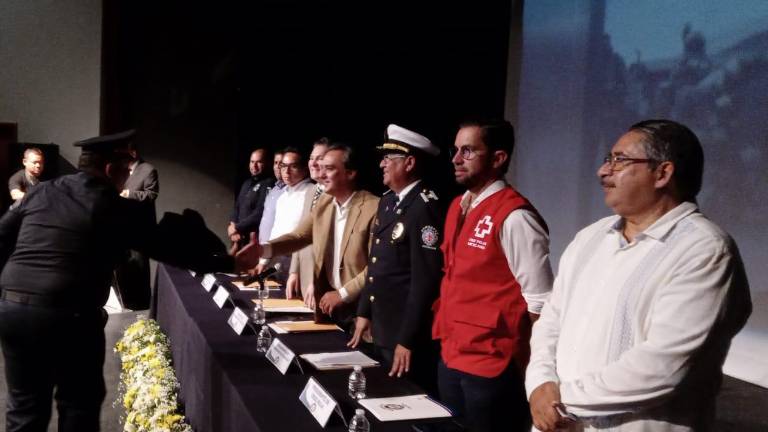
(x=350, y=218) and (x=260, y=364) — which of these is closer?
(x=260, y=364)

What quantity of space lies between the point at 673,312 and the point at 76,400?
195 cm

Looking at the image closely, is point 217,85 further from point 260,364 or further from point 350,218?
point 260,364

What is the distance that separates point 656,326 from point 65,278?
5.94 ft

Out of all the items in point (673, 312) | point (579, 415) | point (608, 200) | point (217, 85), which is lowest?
point (579, 415)

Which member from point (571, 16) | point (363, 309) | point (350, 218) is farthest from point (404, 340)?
point (571, 16)

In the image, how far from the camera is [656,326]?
45.8 inches

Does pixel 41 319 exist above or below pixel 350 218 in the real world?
below

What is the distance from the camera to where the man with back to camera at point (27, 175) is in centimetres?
612

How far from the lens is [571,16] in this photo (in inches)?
185

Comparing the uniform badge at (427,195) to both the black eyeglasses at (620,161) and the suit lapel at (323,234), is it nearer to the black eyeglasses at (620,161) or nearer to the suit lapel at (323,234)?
the suit lapel at (323,234)

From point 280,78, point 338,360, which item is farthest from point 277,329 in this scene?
point 280,78

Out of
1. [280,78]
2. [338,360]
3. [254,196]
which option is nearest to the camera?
[338,360]

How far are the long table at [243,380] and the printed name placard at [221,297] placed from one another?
1.1 inches

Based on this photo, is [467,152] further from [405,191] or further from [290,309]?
[290,309]
